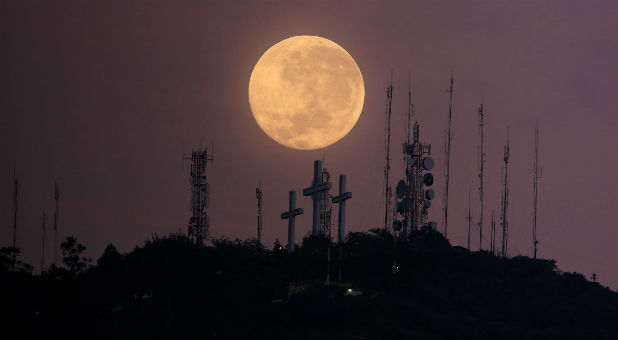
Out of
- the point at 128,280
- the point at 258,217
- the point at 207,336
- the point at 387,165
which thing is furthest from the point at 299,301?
the point at 258,217

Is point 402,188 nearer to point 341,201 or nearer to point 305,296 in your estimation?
point 341,201

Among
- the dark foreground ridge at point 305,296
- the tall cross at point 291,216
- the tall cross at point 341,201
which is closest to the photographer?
the dark foreground ridge at point 305,296

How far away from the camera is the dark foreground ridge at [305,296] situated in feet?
294

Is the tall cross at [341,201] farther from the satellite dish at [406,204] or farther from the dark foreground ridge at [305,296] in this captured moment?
the satellite dish at [406,204]

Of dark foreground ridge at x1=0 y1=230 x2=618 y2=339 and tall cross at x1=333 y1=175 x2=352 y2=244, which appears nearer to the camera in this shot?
dark foreground ridge at x1=0 y1=230 x2=618 y2=339

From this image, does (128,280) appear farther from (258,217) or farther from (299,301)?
(258,217)

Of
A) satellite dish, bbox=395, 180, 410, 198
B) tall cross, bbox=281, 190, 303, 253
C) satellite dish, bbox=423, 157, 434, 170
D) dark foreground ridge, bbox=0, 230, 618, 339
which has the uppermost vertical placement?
satellite dish, bbox=423, 157, 434, 170

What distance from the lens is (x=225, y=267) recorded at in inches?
4026

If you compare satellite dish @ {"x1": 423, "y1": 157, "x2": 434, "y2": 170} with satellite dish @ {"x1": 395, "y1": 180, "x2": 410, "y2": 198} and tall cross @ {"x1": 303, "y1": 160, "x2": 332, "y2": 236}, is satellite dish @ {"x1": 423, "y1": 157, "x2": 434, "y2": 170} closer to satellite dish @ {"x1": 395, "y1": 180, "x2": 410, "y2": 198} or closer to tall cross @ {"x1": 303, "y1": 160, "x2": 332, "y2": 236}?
satellite dish @ {"x1": 395, "y1": 180, "x2": 410, "y2": 198}

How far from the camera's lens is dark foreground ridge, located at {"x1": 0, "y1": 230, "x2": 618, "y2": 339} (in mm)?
89750

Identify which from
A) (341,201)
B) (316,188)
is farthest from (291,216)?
(341,201)

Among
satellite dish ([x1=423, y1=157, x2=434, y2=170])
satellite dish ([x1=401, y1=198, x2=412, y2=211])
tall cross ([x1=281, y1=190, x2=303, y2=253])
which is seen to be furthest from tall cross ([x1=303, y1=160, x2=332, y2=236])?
satellite dish ([x1=423, y1=157, x2=434, y2=170])

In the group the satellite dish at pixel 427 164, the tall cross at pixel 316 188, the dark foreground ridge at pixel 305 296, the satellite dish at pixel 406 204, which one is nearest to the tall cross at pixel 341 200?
the tall cross at pixel 316 188

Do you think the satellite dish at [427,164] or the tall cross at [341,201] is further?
the satellite dish at [427,164]
